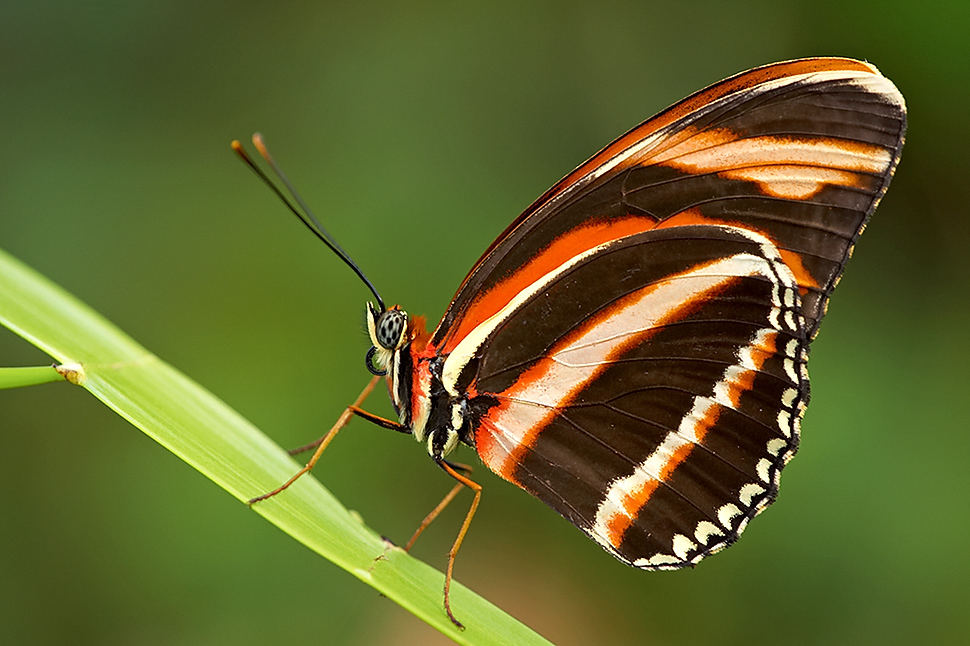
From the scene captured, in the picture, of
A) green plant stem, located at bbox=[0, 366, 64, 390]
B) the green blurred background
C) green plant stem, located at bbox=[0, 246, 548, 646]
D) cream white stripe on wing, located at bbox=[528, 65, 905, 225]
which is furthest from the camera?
the green blurred background

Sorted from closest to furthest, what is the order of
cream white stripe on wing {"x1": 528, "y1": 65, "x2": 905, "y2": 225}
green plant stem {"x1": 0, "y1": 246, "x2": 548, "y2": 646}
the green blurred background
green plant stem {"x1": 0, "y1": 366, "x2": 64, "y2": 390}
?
green plant stem {"x1": 0, "y1": 366, "x2": 64, "y2": 390}, green plant stem {"x1": 0, "y1": 246, "x2": 548, "y2": 646}, cream white stripe on wing {"x1": 528, "y1": 65, "x2": 905, "y2": 225}, the green blurred background

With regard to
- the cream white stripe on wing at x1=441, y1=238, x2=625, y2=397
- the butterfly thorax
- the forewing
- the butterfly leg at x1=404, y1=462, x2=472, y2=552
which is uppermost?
the forewing

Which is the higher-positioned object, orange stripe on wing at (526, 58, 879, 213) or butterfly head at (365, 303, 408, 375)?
orange stripe on wing at (526, 58, 879, 213)

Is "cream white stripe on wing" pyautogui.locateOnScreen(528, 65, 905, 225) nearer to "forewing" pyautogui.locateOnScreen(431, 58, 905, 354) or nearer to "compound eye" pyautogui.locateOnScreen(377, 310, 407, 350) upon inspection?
"forewing" pyautogui.locateOnScreen(431, 58, 905, 354)

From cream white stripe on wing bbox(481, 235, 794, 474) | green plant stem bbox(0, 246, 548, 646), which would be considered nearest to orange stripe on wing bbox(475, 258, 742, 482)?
cream white stripe on wing bbox(481, 235, 794, 474)

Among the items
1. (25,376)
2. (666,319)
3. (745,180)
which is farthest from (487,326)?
(25,376)

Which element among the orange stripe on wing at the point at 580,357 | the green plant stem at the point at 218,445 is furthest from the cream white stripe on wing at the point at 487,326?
the green plant stem at the point at 218,445

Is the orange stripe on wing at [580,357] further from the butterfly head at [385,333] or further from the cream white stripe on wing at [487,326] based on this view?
the butterfly head at [385,333]
